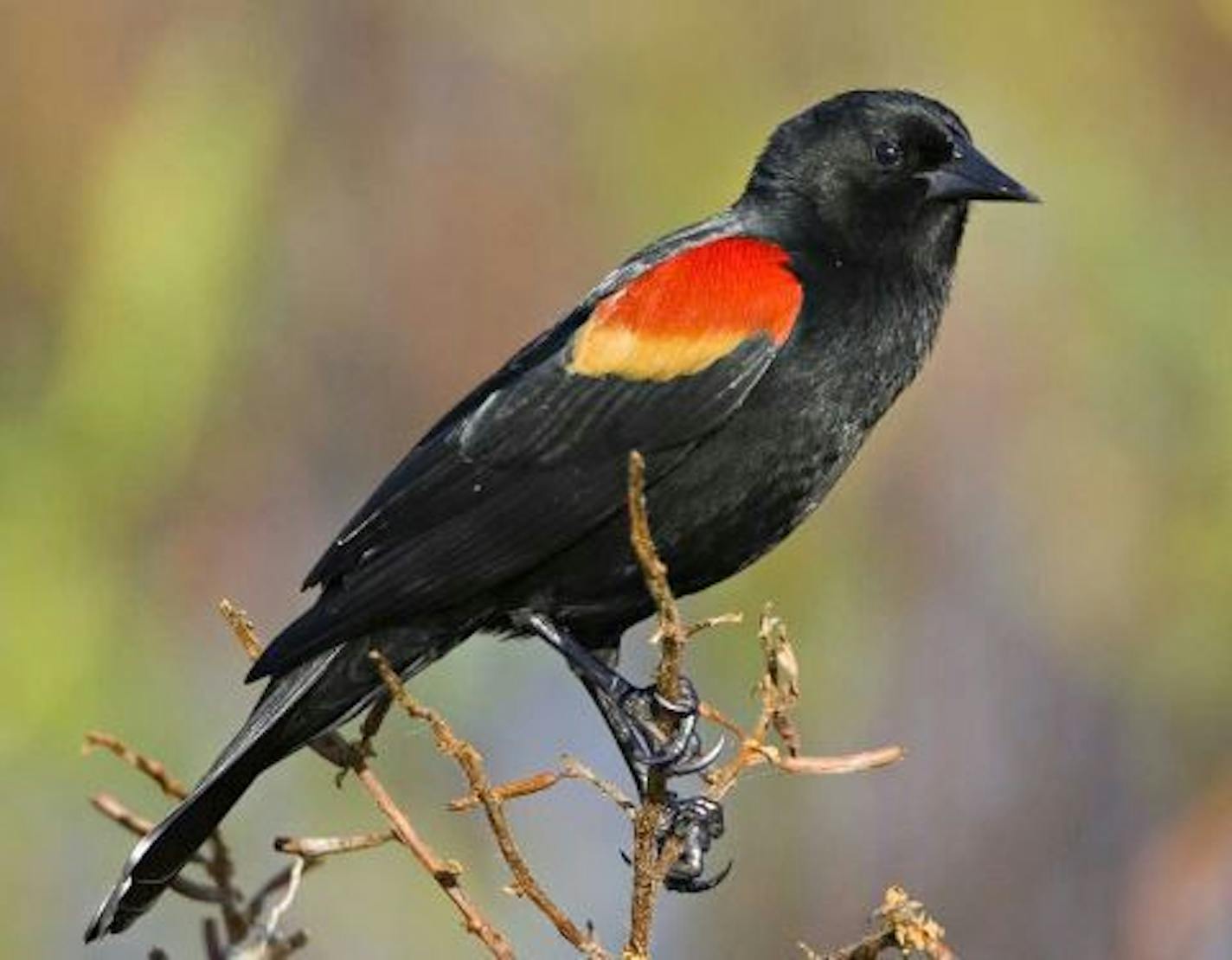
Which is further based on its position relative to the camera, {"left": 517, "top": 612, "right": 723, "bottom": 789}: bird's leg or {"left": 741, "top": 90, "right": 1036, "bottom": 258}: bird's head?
{"left": 741, "top": 90, "right": 1036, "bottom": 258}: bird's head

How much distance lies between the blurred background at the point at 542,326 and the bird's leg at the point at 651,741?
2.46 feet

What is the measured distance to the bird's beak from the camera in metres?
3.87

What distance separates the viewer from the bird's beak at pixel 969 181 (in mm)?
3871

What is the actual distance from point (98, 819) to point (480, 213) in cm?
124

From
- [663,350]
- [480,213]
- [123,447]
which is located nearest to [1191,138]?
[480,213]

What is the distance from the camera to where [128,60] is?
5.07m

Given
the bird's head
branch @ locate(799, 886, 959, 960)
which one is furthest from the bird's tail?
branch @ locate(799, 886, 959, 960)

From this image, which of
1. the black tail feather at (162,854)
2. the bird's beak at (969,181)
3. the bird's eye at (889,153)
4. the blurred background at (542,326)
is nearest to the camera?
the black tail feather at (162,854)

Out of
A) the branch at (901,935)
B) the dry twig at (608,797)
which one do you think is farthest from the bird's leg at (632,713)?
the branch at (901,935)

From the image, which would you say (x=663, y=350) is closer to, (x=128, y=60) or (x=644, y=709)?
(x=644, y=709)

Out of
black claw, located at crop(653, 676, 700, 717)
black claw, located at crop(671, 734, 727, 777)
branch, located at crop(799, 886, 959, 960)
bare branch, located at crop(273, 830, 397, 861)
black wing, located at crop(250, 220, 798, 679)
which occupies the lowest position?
branch, located at crop(799, 886, 959, 960)

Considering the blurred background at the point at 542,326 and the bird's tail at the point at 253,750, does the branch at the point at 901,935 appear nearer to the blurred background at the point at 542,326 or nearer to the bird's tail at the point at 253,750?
the bird's tail at the point at 253,750

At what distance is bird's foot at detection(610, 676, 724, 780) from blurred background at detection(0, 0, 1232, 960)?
824 mm

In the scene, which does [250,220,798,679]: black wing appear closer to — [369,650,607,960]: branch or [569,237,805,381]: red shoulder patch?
[569,237,805,381]: red shoulder patch
